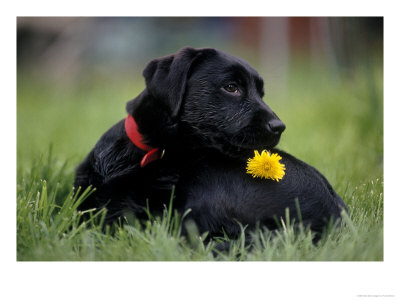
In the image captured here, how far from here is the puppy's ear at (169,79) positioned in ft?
8.07

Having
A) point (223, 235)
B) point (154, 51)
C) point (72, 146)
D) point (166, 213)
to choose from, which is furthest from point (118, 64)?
point (223, 235)

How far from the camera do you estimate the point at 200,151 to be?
2.58 m

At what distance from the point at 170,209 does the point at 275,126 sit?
73 centimetres

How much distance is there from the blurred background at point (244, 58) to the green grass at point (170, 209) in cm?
2

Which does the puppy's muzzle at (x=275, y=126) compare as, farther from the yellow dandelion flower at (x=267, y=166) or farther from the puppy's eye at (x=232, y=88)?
the puppy's eye at (x=232, y=88)

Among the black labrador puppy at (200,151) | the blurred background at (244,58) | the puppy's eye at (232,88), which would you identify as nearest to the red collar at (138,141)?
the black labrador puppy at (200,151)

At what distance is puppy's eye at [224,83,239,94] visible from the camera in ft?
8.39

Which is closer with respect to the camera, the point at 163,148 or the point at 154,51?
the point at 163,148

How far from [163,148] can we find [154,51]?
1.28 meters
